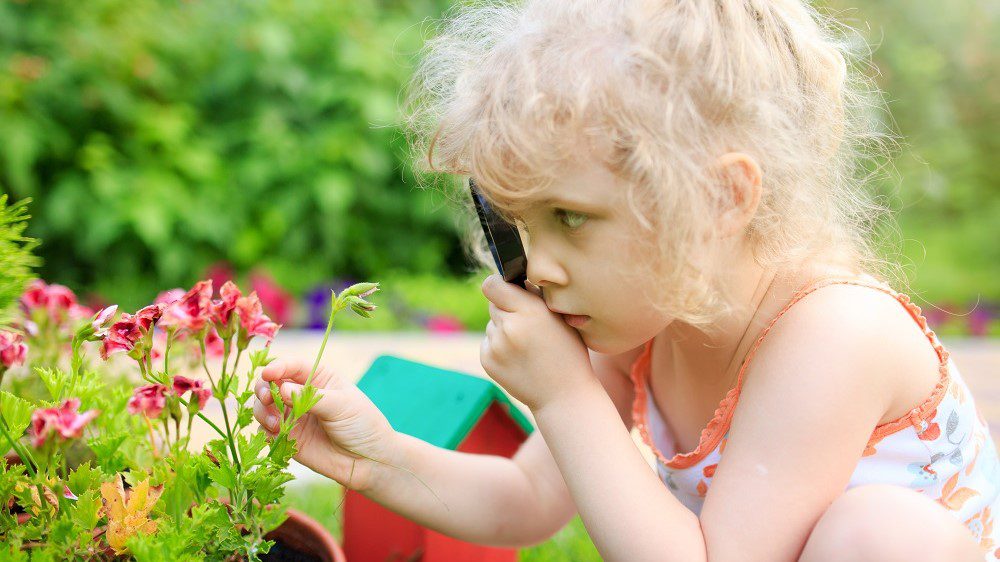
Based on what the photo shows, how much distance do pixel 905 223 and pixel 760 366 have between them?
4.97m

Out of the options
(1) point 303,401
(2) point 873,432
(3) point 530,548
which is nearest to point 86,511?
(1) point 303,401

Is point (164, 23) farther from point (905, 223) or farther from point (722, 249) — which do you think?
point (905, 223)

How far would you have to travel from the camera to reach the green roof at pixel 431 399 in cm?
178

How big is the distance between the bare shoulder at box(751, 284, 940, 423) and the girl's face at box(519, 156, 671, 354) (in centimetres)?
19

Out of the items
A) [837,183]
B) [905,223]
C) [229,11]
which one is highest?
[837,183]

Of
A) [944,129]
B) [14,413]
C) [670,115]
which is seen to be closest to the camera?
[14,413]

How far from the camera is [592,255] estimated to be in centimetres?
135

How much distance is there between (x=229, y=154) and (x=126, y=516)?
3.59 m

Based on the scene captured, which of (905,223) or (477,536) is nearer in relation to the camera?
(477,536)

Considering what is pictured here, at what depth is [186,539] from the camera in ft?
3.67

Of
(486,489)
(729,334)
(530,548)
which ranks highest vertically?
(729,334)

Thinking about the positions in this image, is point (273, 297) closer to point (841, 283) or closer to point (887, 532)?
point (841, 283)

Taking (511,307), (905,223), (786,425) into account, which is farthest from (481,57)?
(905,223)

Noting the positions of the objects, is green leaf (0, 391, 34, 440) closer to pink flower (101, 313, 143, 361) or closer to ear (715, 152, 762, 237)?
pink flower (101, 313, 143, 361)
